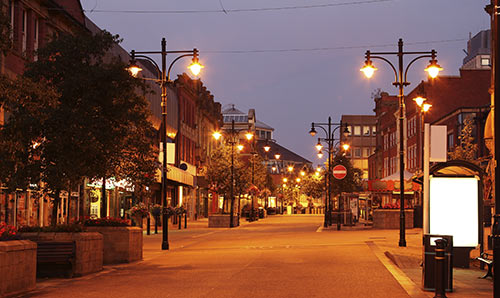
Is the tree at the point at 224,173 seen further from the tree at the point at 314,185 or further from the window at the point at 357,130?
the window at the point at 357,130

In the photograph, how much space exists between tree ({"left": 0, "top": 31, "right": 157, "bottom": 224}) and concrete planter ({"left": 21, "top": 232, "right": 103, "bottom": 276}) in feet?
4.97

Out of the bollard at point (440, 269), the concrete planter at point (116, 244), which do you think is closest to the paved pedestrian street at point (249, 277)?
the concrete planter at point (116, 244)

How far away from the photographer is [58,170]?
17219mm

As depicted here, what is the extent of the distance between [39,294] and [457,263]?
32.4 feet

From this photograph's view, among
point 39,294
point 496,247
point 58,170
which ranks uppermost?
point 58,170

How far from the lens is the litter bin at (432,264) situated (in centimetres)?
1309

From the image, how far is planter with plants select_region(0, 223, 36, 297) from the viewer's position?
12.4 m

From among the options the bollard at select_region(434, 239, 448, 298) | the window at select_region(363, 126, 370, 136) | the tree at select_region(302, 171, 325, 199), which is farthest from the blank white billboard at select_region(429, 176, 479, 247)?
the window at select_region(363, 126, 370, 136)

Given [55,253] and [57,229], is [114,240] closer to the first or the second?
[57,229]

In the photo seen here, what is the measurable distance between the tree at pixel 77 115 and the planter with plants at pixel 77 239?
120cm

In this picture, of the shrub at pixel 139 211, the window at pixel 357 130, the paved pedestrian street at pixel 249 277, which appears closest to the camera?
the paved pedestrian street at pixel 249 277

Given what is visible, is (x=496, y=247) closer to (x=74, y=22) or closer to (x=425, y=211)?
(x=425, y=211)

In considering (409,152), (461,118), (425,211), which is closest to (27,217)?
(425,211)

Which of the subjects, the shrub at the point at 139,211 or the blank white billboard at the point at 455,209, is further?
the shrub at the point at 139,211
